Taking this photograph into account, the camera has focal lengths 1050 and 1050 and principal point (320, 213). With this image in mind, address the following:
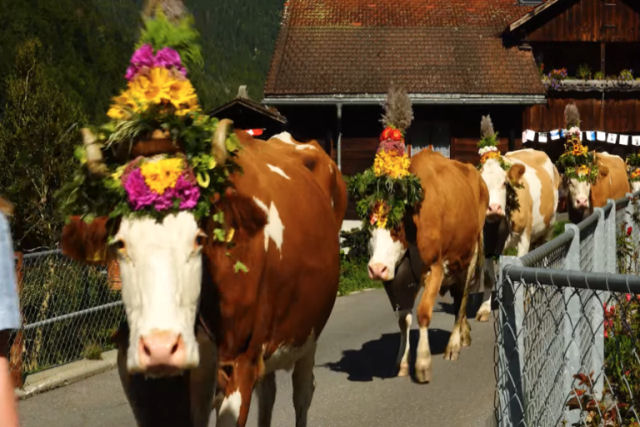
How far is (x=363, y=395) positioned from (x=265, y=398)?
3.01 meters

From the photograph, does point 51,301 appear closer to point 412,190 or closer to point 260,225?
point 412,190

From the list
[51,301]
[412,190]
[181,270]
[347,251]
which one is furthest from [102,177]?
[347,251]

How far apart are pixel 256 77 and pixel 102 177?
9363cm

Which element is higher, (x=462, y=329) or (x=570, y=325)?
(x=570, y=325)

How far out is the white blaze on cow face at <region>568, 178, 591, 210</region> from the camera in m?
19.1

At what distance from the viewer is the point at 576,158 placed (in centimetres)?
1934

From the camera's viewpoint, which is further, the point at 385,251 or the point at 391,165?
the point at 391,165

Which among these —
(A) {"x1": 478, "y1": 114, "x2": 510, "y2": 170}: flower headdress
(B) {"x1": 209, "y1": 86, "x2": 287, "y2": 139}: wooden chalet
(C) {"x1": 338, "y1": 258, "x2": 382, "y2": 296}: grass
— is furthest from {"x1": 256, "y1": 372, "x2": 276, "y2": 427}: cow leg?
(B) {"x1": 209, "y1": 86, "x2": 287, "y2": 139}: wooden chalet

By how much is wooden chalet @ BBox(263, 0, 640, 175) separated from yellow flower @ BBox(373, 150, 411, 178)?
65.2ft

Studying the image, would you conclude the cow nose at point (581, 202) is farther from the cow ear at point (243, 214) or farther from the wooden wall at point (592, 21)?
the wooden wall at point (592, 21)

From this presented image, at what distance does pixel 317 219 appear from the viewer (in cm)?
646

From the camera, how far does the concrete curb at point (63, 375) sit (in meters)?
10.1

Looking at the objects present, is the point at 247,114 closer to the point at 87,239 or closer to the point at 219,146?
the point at 87,239

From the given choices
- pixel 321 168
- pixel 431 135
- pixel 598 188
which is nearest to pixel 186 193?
pixel 321 168
